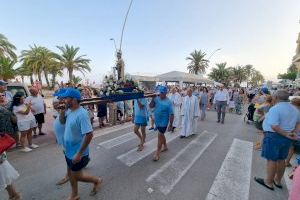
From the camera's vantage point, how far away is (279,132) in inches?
148

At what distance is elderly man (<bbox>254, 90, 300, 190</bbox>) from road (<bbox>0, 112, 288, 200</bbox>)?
496 mm

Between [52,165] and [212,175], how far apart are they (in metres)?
3.75

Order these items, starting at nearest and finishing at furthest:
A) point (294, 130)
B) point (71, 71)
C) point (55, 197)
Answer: point (55, 197)
point (294, 130)
point (71, 71)

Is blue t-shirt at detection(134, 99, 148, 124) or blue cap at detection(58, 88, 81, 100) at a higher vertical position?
blue cap at detection(58, 88, 81, 100)

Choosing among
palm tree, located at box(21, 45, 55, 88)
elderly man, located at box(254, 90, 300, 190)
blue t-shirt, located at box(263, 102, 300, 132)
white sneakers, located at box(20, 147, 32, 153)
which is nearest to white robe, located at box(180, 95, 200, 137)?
elderly man, located at box(254, 90, 300, 190)

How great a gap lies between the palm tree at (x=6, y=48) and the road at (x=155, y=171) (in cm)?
2649

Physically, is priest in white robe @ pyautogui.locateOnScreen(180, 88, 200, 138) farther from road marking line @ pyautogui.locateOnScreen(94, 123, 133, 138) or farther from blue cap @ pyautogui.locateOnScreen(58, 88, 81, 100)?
blue cap @ pyautogui.locateOnScreen(58, 88, 81, 100)

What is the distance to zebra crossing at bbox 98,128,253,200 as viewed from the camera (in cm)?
392

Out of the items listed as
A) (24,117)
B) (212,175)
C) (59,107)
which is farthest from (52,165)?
(212,175)

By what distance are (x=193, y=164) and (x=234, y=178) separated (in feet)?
3.37

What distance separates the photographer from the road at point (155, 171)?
3.75 meters

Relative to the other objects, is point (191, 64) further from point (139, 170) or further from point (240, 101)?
point (139, 170)

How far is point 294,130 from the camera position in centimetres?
383

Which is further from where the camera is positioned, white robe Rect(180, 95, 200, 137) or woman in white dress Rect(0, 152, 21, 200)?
white robe Rect(180, 95, 200, 137)
